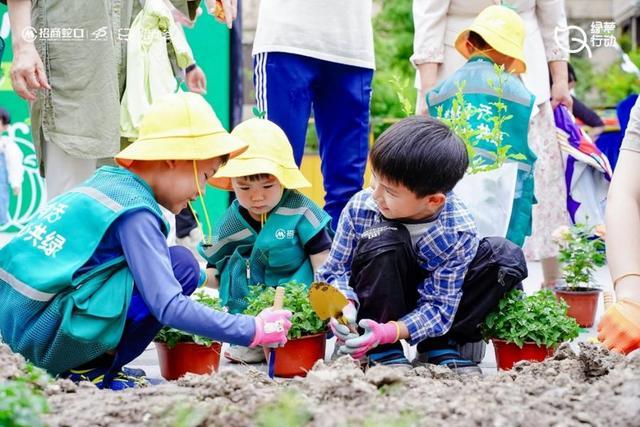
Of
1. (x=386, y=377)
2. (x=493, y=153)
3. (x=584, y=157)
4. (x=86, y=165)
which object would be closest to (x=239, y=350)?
(x=86, y=165)

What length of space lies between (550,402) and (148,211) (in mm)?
1346

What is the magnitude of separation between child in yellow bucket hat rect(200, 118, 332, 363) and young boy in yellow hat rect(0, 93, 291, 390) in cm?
85

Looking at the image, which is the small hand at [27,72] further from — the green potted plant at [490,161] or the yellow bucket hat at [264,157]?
the green potted plant at [490,161]

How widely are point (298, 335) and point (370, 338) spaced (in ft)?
1.26

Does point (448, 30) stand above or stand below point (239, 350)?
above

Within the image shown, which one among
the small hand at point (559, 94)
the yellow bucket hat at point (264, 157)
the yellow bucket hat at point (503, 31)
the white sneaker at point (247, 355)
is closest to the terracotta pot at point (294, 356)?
the white sneaker at point (247, 355)

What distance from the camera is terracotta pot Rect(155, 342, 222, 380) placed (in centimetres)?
357

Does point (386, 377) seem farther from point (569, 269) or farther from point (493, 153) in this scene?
point (569, 269)

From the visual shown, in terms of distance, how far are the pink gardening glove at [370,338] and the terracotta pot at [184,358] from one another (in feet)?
1.78

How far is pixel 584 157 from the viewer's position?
565 centimetres

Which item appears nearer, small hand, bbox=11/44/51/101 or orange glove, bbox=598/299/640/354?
orange glove, bbox=598/299/640/354

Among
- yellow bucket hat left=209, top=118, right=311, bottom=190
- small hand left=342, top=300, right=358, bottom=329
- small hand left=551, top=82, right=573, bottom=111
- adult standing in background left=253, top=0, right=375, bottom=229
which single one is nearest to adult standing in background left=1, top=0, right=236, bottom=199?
yellow bucket hat left=209, top=118, right=311, bottom=190

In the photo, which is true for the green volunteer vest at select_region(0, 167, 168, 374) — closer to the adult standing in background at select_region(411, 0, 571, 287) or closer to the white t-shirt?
the white t-shirt

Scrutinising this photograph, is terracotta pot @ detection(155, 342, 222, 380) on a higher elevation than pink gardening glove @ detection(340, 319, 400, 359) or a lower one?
lower
